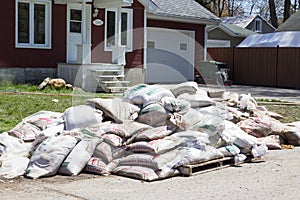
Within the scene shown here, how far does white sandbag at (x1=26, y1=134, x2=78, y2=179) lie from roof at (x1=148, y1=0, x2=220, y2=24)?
622 inches

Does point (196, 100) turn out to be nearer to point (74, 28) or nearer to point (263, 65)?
point (74, 28)

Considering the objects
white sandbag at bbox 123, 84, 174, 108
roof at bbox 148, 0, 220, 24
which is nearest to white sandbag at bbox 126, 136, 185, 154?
white sandbag at bbox 123, 84, 174, 108

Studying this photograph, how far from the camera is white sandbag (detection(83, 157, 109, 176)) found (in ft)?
22.6

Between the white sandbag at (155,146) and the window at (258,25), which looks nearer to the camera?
the white sandbag at (155,146)

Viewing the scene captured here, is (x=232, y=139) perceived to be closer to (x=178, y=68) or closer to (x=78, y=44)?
(x=78, y=44)

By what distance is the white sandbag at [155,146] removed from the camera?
6975 millimetres

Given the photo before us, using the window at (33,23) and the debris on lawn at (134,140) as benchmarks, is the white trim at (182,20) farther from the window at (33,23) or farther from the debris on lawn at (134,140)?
the debris on lawn at (134,140)

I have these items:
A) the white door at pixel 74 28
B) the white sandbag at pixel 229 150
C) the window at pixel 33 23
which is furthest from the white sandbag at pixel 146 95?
the white door at pixel 74 28

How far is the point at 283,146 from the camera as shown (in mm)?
9375

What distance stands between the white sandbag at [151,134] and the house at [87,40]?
1024cm

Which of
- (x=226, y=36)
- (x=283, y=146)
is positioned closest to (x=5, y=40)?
(x=283, y=146)

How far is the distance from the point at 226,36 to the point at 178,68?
1239 cm

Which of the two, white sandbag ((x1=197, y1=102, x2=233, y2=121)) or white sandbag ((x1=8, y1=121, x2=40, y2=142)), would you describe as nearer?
white sandbag ((x1=8, y1=121, x2=40, y2=142))

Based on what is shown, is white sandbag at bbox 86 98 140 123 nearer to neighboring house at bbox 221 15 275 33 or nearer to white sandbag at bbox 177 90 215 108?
white sandbag at bbox 177 90 215 108
